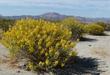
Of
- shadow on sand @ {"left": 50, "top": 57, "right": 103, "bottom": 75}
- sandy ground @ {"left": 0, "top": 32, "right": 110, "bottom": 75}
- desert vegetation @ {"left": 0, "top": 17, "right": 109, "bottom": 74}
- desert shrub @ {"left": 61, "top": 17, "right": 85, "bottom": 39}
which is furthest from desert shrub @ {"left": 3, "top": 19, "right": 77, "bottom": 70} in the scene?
desert shrub @ {"left": 61, "top": 17, "right": 85, "bottom": 39}

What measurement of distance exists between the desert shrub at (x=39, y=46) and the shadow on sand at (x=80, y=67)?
31 cm

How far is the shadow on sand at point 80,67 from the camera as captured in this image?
11512 mm

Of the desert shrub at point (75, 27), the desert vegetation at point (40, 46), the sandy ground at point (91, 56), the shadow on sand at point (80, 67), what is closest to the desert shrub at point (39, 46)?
the desert vegetation at point (40, 46)

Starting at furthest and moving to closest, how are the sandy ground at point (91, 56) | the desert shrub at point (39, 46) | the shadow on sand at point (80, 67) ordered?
the shadow on sand at point (80, 67), the desert shrub at point (39, 46), the sandy ground at point (91, 56)

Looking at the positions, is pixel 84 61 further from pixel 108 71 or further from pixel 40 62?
pixel 40 62

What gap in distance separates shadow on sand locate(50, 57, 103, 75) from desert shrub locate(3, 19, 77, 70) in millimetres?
309

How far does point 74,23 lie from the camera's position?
22422mm

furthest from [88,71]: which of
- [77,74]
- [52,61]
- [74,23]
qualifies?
[74,23]

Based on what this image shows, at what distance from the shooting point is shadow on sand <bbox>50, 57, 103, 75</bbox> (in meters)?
11.5

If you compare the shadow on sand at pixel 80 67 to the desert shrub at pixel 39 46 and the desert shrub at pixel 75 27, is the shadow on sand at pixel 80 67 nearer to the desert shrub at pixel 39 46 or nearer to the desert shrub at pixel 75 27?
the desert shrub at pixel 39 46

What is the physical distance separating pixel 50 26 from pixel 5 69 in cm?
225

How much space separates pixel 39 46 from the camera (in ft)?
37.0

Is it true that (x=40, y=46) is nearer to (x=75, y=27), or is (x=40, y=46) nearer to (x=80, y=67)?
(x=80, y=67)

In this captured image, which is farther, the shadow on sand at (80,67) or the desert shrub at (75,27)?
the desert shrub at (75,27)
